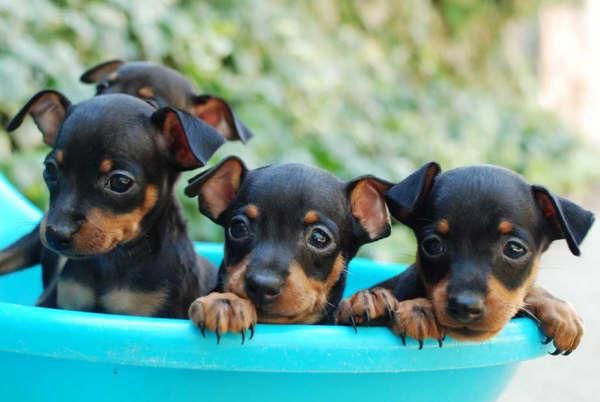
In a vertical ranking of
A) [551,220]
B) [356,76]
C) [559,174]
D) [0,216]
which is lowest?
[559,174]

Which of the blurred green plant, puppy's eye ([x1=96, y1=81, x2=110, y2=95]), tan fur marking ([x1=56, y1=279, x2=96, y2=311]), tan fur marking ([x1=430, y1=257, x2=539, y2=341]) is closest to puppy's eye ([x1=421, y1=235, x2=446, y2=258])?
tan fur marking ([x1=430, y1=257, x2=539, y2=341])

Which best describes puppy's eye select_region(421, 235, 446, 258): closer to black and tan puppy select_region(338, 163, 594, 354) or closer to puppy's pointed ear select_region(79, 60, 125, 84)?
black and tan puppy select_region(338, 163, 594, 354)

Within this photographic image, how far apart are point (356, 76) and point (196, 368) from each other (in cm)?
840

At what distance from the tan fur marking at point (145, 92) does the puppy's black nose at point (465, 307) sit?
6.17ft

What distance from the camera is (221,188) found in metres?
3.55

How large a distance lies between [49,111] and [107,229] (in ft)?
2.75

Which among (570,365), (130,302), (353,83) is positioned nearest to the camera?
(130,302)

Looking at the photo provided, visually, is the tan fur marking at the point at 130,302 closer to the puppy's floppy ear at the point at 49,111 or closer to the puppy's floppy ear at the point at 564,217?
the puppy's floppy ear at the point at 49,111

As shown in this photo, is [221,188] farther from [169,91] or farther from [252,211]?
[169,91]

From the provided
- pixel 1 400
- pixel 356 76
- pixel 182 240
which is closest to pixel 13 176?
pixel 182 240

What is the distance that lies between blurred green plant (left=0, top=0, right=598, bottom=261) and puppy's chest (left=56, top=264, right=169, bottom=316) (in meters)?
2.16

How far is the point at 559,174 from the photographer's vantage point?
12.5m

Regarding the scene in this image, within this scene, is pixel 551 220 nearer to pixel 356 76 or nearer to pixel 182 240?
pixel 182 240

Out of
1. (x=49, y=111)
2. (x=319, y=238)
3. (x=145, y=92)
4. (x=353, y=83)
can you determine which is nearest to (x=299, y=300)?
(x=319, y=238)
